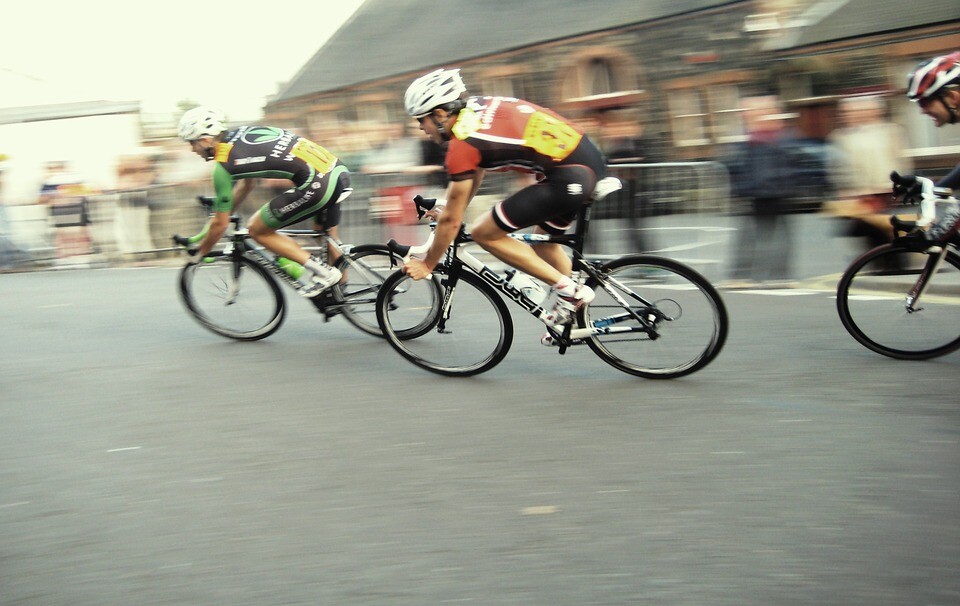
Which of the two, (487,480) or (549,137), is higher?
(549,137)

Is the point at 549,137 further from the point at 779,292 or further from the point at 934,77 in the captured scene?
the point at 779,292

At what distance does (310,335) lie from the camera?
8133 mm

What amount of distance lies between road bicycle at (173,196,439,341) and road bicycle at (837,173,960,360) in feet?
10.2

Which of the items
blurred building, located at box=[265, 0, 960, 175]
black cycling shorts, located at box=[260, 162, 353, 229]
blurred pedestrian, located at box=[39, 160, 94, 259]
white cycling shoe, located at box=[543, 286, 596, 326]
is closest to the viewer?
white cycling shoe, located at box=[543, 286, 596, 326]

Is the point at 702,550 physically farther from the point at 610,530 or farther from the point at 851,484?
the point at 851,484

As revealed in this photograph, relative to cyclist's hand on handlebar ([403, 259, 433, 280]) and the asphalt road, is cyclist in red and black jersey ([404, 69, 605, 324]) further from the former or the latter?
the asphalt road

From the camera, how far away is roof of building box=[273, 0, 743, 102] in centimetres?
3272

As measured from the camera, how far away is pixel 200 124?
7285 millimetres

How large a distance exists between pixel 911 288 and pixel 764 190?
12.2 ft

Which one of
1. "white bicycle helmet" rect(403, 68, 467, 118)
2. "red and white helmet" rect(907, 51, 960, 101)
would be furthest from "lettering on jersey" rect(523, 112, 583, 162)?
"red and white helmet" rect(907, 51, 960, 101)

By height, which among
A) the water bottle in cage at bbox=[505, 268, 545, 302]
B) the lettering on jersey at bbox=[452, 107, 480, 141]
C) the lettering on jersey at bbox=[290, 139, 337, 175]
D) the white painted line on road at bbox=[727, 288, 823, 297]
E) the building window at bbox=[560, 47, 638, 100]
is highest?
the building window at bbox=[560, 47, 638, 100]

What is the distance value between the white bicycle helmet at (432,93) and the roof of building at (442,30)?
25.1 m

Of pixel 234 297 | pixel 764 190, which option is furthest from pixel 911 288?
pixel 234 297

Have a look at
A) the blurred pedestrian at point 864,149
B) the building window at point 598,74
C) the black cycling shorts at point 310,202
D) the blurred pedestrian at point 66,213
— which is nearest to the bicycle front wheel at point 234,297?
the black cycling shorts at point 310,202
